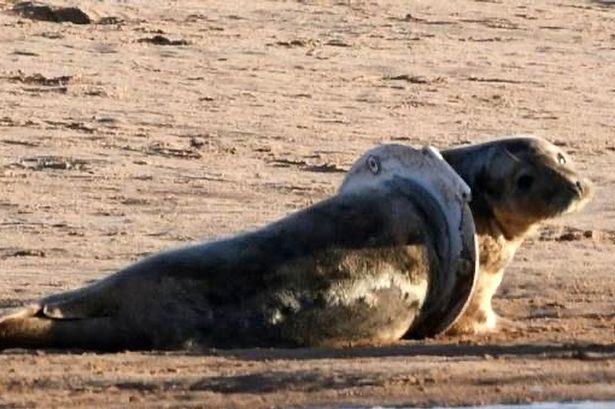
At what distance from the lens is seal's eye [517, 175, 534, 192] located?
27.3 feet

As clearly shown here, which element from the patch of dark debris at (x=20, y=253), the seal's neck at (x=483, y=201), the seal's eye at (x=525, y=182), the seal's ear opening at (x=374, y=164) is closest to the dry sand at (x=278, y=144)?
the patch of dark debris at (x=20, y=253)

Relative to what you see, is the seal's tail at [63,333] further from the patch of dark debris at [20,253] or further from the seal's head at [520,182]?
the patch of dark debris at [20,253]

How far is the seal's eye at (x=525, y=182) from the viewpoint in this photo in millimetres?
8336

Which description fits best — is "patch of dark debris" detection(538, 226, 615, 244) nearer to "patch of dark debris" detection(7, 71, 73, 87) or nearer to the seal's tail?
the seal's tail

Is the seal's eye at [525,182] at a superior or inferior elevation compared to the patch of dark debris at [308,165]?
superior

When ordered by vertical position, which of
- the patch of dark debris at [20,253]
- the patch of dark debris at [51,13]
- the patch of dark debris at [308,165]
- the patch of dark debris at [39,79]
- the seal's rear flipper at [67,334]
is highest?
the seal's rear flipper at [67,334]

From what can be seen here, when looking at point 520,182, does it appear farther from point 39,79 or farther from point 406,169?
point 39,79

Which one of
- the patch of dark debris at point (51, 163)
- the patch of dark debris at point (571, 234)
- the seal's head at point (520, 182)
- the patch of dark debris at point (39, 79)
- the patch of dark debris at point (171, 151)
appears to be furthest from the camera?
the patch of dark debris at point (39, 79)

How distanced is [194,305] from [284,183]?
4.53 meters

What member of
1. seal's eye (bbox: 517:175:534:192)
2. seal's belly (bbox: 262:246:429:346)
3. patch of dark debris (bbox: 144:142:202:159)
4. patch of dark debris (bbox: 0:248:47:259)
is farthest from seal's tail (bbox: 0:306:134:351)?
patch of dark debris (bbox: 144:142:202:159)

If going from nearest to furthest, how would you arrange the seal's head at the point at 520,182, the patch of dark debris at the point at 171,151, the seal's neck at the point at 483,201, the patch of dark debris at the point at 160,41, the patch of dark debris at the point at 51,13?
the seal's head at the point at 520,182 < the seal's neck at the point at 483,201 < the patch of dark debris at the point at 171,151 < the patch of dark debris at the point at 160,41 < the patch of dark debris at the point at 51,13

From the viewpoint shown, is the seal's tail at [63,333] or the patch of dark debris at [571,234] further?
the patch of dark debris at [571,234]

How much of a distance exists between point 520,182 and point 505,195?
0.24 feet

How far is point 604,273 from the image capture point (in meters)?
10.0
